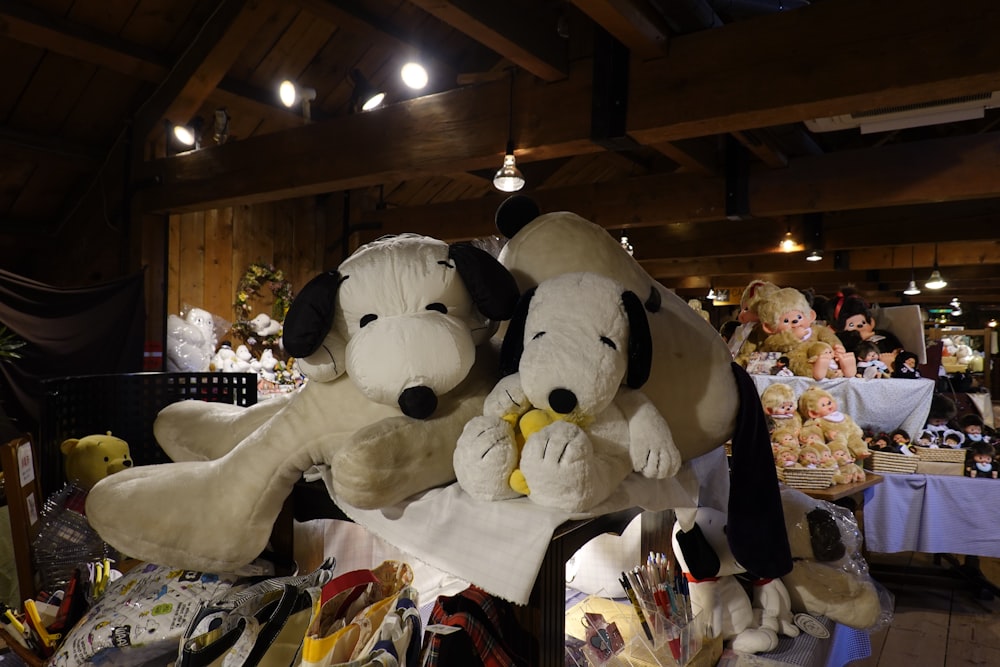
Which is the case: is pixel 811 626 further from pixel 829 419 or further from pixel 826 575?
pixel 829 419

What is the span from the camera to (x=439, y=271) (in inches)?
31.3

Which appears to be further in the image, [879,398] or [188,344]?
[188,344]

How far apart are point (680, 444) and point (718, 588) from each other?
15.7 inches

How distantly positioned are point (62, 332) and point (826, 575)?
11.7ft

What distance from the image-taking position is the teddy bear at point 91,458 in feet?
5.16

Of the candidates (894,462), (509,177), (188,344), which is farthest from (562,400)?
(188,344)

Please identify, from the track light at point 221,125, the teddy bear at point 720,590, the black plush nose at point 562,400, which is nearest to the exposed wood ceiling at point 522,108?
the track light at point 221,125

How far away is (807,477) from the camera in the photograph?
8.27ft

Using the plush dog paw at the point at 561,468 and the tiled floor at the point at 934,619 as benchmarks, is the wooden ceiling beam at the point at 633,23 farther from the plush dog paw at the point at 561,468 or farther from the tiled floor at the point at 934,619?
the tiled floor at the point at 934,619

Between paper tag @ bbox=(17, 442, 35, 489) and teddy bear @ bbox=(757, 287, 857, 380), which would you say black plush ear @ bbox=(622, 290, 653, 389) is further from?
teddy bear @ bbox=(757, 287, 857, 380)

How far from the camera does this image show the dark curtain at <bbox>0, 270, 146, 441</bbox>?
125 inches

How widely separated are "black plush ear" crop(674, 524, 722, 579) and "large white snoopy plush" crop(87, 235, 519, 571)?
0.48 m

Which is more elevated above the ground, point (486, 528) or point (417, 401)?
point (417, 401)

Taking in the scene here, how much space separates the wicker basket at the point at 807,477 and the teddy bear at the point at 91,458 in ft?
7.40
